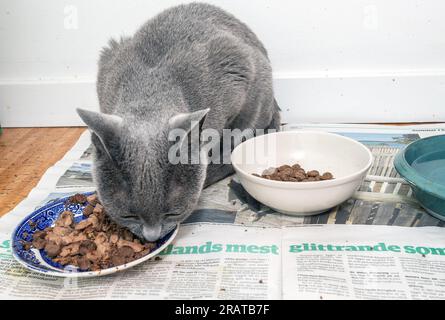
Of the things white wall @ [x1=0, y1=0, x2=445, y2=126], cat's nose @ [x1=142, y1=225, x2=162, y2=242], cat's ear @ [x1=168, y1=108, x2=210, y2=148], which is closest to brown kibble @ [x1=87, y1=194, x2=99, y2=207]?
cat's nose @ [x1=142, y1=225, x2=162, y2=242]

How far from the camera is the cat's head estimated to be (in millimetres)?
855

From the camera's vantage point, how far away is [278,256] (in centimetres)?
102

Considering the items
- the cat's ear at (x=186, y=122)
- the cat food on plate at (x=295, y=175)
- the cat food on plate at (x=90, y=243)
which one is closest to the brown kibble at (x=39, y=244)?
the cat food on plate at (x=90, y=243)

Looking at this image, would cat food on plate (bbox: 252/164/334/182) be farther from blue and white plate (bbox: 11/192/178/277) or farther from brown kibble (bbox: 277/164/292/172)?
blue and white plate (bbox: 11/192/178/277)

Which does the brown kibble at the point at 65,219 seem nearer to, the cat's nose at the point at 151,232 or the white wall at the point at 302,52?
the cat's nose at the point at 151,232

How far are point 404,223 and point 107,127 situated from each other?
2.30ft

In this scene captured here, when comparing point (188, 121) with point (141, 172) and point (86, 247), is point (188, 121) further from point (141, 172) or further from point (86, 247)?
point (86, 247)

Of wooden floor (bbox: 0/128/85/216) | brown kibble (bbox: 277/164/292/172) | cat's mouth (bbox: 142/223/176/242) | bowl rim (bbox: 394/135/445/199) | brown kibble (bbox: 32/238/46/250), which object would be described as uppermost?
bowl rim (bbox: 394/135/445/199)

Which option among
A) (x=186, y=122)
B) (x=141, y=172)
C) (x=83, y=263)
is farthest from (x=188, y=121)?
(x=83, y=263)

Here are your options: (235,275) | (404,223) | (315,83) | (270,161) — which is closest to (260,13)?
(315,83)

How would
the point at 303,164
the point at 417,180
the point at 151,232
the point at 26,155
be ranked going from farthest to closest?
the point at 26,155
the point at 303,164
the point at 417,180
the point at 151,232

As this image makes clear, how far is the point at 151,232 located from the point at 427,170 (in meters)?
0.71

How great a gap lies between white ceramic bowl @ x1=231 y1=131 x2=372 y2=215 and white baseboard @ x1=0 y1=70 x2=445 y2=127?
1.26ft
